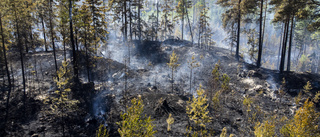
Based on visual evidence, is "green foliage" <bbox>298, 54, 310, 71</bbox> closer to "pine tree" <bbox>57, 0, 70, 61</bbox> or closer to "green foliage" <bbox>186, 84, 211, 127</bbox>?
"green foliage" <bbox>186, 84, 211, 127</bbox>

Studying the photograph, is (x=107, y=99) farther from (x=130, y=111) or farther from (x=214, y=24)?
(x=214, y=24)

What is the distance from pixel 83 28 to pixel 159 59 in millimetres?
14283

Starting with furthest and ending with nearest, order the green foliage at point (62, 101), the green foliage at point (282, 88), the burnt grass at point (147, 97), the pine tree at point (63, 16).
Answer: the pine tree at point (63, 16), the green foliage at point (282, 88), the burnt grass at point (147, 97), the green foliage at point (62, 101)

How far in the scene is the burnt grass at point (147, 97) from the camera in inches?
451

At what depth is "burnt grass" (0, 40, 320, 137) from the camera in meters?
11.5

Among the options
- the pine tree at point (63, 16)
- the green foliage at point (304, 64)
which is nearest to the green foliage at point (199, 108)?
the pine tree at point (63, 16)

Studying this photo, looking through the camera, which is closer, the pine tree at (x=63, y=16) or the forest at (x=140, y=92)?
the forest at (x=140, y=92)

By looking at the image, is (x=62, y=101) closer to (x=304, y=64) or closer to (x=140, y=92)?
(x=140, y=92)

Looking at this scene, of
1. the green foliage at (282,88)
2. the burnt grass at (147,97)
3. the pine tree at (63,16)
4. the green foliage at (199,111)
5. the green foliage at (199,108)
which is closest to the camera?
the green foliage at (199,111)

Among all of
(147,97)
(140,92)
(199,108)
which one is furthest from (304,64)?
(199,108)

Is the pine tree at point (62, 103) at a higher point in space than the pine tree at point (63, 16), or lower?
lower

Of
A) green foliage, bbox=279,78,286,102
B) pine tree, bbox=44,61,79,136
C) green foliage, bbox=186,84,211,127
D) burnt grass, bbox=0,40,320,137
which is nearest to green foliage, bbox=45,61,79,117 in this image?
pine tree, bbox=44,61,79,136

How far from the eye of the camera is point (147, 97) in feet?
52.0

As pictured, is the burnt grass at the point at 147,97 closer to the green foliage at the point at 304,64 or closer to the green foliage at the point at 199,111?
the green foliage at the point at 199,111
